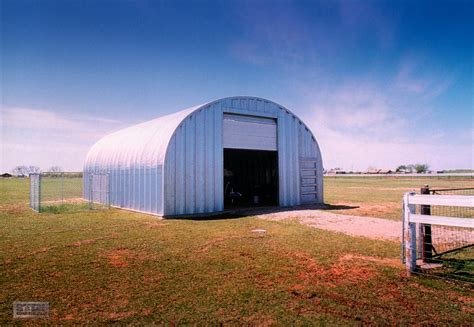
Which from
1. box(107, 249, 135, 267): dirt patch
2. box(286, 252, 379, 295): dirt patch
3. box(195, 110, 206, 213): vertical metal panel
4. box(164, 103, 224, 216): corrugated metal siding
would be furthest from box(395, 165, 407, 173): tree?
box(107, 249, 135, 267): dirt patch

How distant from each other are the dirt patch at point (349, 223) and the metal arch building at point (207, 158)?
158 inches

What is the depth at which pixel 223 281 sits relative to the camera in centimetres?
665

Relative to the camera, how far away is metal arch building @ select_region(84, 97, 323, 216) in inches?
676

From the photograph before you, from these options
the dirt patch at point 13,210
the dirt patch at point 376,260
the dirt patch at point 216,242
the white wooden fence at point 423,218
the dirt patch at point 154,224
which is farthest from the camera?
the dirt patch at point 13,210

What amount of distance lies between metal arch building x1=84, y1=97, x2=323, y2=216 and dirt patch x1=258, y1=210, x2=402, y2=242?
4001 mm

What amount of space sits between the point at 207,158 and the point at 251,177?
389 inches

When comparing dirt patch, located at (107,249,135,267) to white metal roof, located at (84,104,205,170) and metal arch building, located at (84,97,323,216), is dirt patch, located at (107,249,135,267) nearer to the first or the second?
metal arch building, located at (84,97,323,216)

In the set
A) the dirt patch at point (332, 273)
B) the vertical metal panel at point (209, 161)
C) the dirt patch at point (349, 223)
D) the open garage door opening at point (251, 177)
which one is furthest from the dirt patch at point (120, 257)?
the open garage door opening at point (251, 177)

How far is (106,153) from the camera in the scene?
84.5 ft

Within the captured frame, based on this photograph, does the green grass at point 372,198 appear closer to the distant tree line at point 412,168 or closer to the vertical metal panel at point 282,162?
the vertical metal panel at point 282,162

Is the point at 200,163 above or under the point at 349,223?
above

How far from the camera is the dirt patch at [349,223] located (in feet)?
38.5

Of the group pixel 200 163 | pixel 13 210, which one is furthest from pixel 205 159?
pixel 13 210

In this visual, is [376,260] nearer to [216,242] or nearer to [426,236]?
[426,236]
